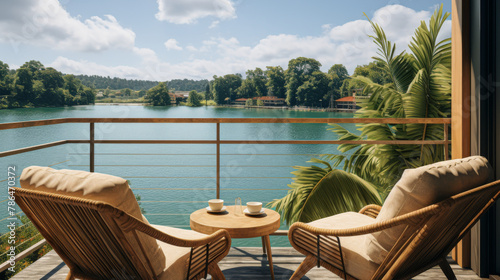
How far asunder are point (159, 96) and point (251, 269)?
1220 cm

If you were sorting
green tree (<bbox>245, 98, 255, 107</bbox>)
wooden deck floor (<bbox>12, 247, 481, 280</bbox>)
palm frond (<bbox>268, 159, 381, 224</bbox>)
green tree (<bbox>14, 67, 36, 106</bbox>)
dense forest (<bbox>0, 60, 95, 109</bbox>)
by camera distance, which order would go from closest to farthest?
1. wooden deck floor (<bbox>12, 247, 481, 280</bbox>)
2. palm frond (<bbox>268, 159, 381, 224</bbox>)
3. dense forest (<bbox>0, 60, 95, 109</bbox>)
4. green tree (<bbox>14, 67, 36, 106</bbox>)
5. green tree (<bbox>245, 98, 255, 107</bbox>)

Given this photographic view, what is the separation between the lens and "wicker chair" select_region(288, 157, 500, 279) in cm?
146

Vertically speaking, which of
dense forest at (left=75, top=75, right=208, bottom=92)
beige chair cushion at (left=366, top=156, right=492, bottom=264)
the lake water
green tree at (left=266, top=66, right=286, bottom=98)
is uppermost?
green tree at (left=266, top=66, right=286, bottom=98)

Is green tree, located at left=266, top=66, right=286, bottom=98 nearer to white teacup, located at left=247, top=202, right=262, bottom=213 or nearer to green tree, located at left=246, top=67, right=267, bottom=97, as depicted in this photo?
green tree, located at left=246, top=67, right=267, bottom=97

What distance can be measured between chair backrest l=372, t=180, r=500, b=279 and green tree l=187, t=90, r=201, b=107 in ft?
41.8

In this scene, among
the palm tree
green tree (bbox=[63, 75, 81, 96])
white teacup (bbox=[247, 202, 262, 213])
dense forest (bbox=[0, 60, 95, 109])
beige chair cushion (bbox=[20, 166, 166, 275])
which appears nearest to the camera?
beige chair cushion (bbox=[20, 166, 166, 275])

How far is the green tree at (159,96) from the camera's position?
40.8 feet

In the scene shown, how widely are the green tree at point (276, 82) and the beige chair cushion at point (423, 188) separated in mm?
16222

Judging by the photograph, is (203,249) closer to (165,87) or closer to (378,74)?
(378,74)

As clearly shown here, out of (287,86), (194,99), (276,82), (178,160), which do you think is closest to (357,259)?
(194,99)

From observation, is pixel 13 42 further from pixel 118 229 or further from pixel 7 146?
pixel 118 229

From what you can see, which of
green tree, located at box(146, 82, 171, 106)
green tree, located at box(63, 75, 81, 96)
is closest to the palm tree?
green tree, located at box(146, 82, 171, 106)

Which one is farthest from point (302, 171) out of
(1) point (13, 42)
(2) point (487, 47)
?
(1) point (13, 42)

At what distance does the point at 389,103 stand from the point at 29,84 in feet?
49.9
